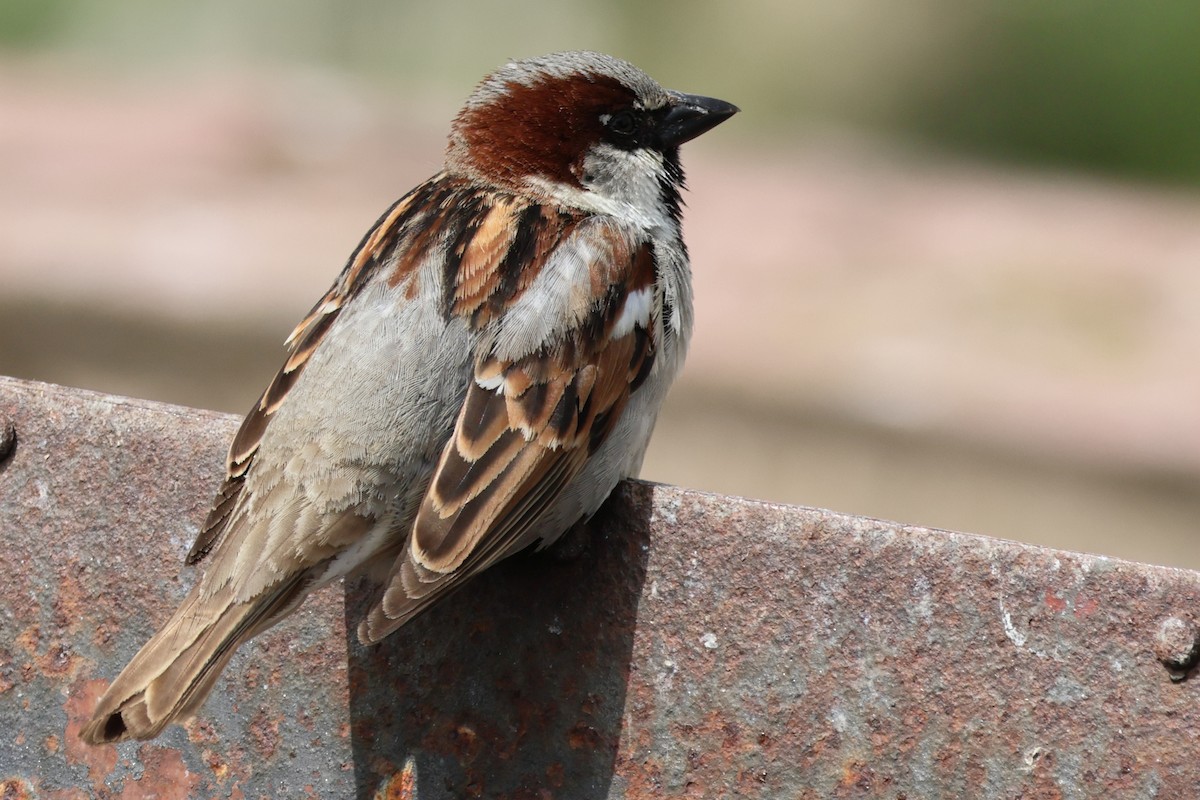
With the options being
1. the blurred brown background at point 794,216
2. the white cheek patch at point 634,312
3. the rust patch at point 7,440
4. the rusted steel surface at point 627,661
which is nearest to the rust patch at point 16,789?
the rusted steel surface at point 627,661

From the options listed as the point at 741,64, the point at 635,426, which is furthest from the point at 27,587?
the point at 741,64

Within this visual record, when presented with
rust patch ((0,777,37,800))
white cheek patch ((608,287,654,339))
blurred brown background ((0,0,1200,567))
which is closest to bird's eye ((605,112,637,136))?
white cheek patch ((608,287,654,339))

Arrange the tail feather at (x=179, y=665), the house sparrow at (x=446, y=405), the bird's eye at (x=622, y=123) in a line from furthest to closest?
the bird's eye at (x=622, y=123) < the house sparrow at (x=446, y=405) < the tail feather at (x=179, y=665)

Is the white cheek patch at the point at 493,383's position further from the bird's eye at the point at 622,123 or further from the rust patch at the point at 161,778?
the bird's eye at the point at 622,123

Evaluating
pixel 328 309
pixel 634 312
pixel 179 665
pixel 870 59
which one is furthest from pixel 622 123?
pixel 870 59

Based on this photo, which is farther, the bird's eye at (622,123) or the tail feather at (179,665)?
the bird's eye at (622,123)

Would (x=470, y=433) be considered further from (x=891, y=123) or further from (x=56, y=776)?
(x=891, y=123)

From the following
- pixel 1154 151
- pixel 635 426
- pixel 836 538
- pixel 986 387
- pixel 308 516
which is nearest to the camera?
pixel 836 538

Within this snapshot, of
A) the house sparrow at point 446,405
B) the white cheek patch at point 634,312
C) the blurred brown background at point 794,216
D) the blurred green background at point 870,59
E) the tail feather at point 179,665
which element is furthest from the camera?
the blurred green background at point 870,59

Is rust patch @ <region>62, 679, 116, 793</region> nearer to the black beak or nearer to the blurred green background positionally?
the black beak
